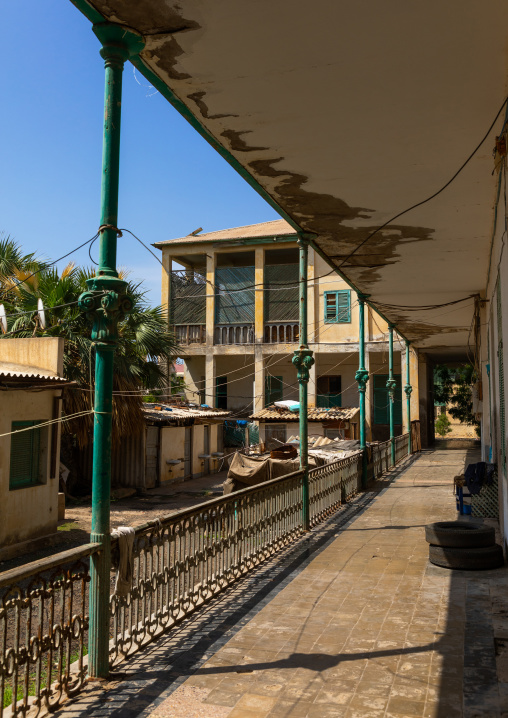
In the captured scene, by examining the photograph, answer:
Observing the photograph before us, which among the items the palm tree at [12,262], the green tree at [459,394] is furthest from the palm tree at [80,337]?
the green tree at [459,394]

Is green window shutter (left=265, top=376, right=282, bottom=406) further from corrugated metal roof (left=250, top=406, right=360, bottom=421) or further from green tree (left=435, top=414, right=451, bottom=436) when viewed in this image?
green tree (left=435, top=414, right=451, bottom=436)

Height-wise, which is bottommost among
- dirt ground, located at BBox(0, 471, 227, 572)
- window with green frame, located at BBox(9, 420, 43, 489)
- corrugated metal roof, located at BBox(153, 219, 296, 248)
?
dirt ground, located at BBox(0, 471, 227, 572)

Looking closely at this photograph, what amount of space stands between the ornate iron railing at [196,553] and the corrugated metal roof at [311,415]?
16.6 meters

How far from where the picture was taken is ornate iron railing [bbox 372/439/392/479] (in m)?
17.6

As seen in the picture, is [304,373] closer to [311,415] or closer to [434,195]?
[434,195]

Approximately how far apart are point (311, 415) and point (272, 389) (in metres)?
5.16

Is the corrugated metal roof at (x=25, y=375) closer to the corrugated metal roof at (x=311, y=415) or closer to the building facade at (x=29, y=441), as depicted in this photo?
the building facade at (x=29, y=441)

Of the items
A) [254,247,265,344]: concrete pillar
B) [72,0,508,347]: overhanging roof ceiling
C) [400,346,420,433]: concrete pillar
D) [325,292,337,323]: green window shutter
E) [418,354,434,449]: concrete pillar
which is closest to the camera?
[72,0,508,347]: overhanging roof ceiling

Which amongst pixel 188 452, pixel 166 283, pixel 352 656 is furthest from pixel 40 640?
pixel 166 283

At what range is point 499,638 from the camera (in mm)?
5164

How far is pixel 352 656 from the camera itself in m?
4.81

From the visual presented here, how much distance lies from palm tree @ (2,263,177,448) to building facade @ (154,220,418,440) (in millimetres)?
9824

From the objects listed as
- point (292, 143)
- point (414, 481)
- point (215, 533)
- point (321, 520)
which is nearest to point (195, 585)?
point (215, 533)

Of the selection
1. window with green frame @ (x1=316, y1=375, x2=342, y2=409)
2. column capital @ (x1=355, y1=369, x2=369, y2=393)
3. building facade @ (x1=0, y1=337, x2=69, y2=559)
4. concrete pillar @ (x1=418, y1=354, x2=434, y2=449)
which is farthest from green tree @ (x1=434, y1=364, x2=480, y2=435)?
building facade @ (x1=0, y1=337, x2=69, y2=559)
